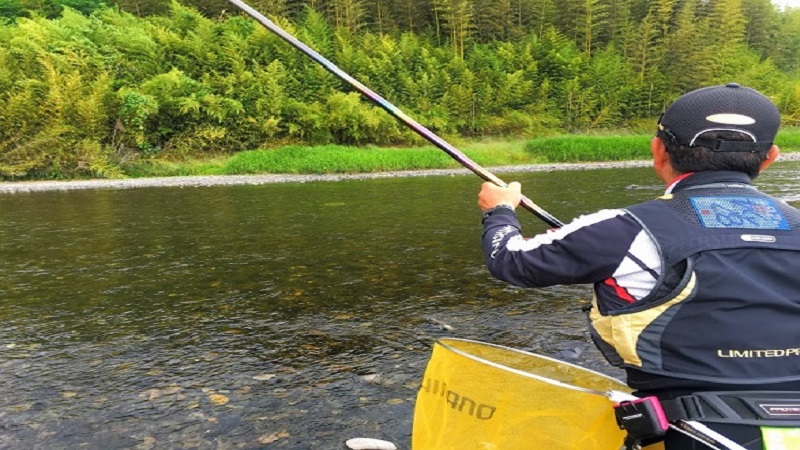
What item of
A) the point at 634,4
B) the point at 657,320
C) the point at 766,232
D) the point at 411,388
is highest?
the point at 634,4

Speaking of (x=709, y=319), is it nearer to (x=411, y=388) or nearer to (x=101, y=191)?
(x=411, y=388)

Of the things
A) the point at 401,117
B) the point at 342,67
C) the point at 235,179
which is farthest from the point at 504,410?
the point at 342,67

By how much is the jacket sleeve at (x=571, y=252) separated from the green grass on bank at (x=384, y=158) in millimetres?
27442

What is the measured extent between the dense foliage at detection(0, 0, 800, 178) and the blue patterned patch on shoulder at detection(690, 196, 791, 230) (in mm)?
29923

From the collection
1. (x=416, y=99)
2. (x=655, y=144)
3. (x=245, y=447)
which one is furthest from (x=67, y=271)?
(x=416, y=99)

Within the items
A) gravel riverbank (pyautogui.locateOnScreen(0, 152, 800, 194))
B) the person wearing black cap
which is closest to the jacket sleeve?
the person wearing black cap

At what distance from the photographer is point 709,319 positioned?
1605 mm

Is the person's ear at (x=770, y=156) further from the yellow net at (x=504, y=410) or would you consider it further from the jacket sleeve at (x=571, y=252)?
the yellow net at (x=504, y=410)

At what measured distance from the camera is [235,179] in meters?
26.3

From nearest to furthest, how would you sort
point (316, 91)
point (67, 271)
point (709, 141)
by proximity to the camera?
point (709, 141) → point (67, 271) → point (316, 91)

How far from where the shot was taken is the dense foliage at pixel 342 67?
2914 cm

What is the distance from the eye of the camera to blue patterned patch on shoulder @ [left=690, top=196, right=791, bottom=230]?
5.28 ft

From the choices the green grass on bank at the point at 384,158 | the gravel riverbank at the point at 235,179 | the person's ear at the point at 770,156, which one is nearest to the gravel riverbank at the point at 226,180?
the gravel riverbank at the point at 235,179

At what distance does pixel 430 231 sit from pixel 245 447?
843 centimetres
